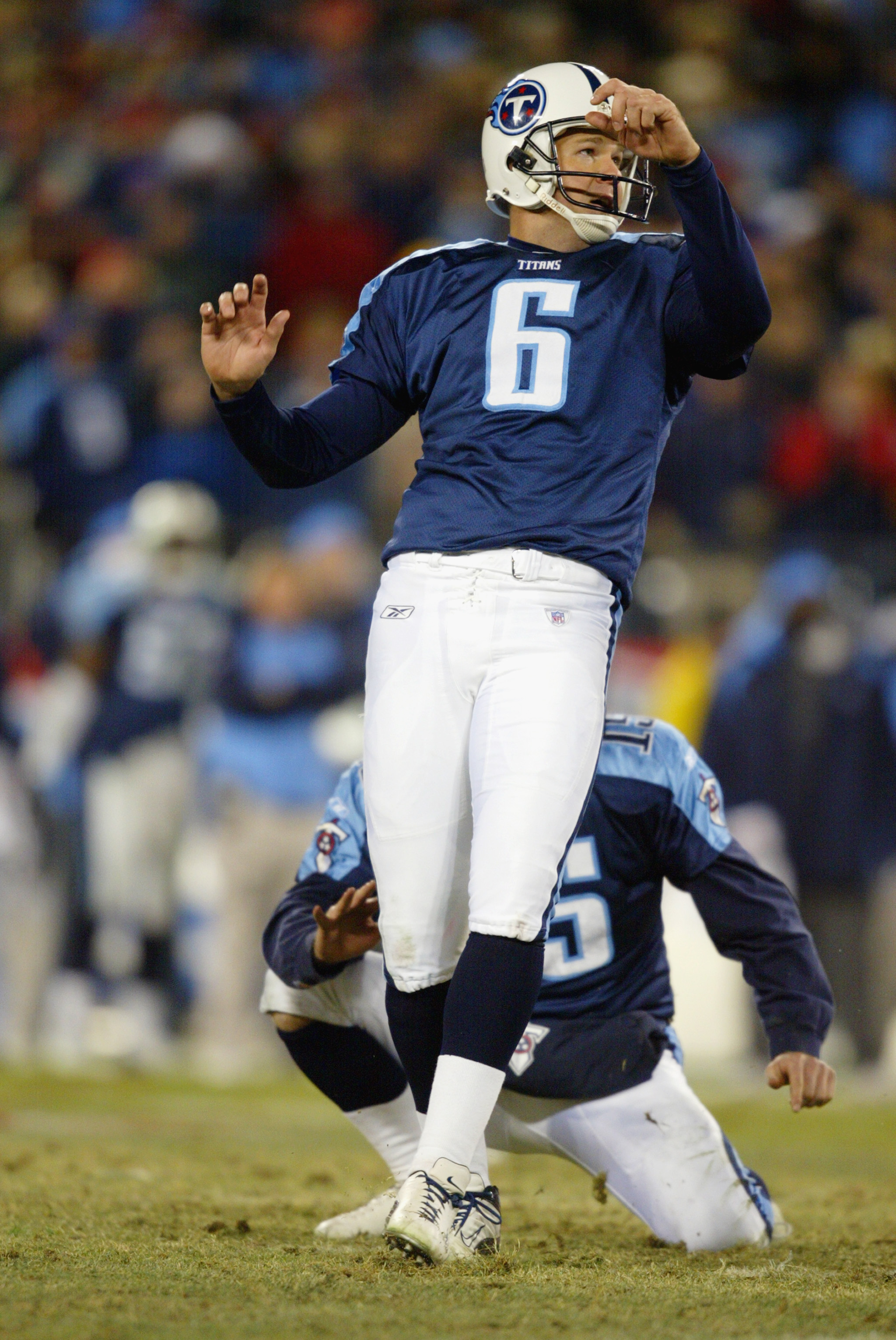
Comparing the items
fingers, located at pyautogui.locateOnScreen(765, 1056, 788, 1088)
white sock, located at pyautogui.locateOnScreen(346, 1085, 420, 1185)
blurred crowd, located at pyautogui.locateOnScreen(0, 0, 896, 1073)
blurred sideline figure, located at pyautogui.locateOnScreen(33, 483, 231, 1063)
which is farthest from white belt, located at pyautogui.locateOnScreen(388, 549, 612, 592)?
blurred sideline figure, located at pyautogui.locateOnScreen(33, 483, 231, 1063)

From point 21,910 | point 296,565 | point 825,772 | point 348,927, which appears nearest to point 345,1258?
point 348,927

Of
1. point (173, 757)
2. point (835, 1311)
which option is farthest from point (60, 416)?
point (835, 1311)

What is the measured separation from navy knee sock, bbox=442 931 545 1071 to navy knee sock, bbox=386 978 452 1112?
13 centimetres

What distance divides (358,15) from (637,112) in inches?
348

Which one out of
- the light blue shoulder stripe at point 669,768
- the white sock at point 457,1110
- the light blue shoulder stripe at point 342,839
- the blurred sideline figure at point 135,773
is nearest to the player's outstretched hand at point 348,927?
the light blue shoulder stripe at point 342,839

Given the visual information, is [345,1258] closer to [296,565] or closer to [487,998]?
[487,998]

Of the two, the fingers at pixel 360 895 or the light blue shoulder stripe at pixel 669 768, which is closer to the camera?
the fingers at pixel 360 895

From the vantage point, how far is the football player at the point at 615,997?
11.0 feet

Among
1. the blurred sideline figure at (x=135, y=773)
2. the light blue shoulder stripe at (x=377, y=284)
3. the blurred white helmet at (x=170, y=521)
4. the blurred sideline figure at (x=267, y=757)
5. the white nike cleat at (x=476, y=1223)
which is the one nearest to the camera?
the white nike cleat at (x=476, y=1223)

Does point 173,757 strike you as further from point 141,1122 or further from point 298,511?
point 141,1122

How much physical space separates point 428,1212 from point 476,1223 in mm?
177

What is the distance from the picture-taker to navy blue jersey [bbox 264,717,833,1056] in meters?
3.40

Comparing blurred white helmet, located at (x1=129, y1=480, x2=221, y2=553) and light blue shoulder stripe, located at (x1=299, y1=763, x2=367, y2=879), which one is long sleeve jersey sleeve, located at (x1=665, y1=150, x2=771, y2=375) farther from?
blurred white helmet, located at (x1=129, y1=480, x2=221, y2=553)

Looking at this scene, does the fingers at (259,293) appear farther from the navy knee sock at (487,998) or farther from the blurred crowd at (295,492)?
the blurred crowd at (295,492)
